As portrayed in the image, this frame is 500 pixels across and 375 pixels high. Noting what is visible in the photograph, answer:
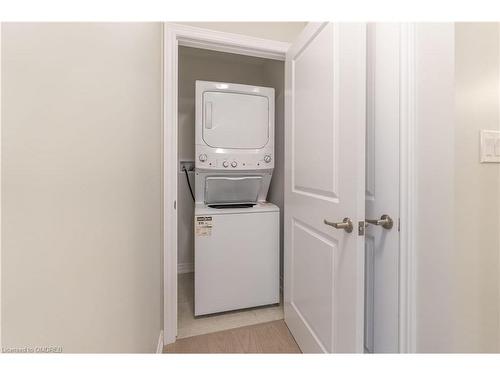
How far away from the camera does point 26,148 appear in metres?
0.38

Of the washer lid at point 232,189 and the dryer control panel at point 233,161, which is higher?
the dryer control panel at point 233,161

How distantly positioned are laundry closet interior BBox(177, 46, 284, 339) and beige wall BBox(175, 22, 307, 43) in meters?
0.44

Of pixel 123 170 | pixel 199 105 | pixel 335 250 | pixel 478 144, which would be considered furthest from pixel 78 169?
pixel 199 105

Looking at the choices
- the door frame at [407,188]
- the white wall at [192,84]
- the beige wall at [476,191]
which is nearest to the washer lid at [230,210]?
the white wall at [192,84]

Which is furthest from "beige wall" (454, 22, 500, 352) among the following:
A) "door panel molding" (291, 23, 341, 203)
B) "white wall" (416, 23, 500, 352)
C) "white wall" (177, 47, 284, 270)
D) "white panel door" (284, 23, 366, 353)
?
"white wall" (177, 47, 284, 270)

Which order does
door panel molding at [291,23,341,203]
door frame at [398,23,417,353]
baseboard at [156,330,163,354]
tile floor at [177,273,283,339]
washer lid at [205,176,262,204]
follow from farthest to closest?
washer lid at [205,176,262,204] → tile floor at [177,273,283,339] → baseboard at [156,330,163,354] → door panel molding at [291,23,341,203] → door frame at [398,23,417,353]

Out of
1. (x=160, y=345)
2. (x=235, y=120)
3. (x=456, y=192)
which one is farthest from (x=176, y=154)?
(x=456, y=192)

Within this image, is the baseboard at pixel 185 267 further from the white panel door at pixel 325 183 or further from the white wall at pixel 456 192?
the white wall at pixel 456 192

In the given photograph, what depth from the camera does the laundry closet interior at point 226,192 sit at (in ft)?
5.74

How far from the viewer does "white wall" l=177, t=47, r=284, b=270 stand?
240cm

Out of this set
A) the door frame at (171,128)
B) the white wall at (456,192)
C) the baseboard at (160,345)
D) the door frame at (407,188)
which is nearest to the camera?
the white wall at (456,192)

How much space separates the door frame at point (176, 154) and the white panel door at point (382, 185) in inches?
1.1

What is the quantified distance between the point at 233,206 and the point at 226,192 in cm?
19

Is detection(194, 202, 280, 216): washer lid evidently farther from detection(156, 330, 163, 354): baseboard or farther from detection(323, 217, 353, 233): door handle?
detection(323, 217, 353, 233): door handle
